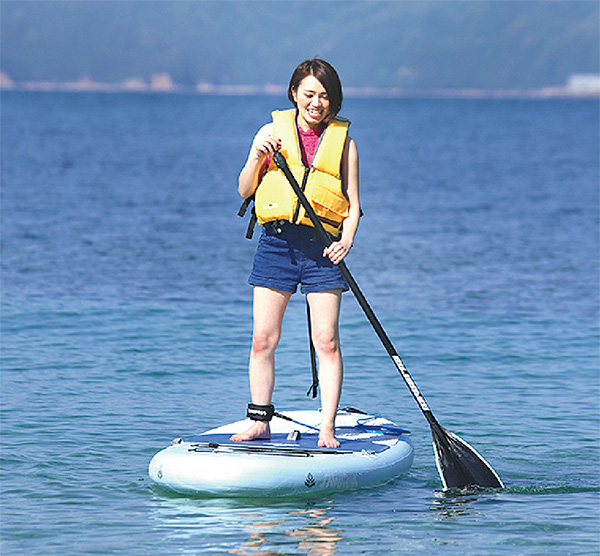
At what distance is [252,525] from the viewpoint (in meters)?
5.65

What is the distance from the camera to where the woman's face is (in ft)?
19.4

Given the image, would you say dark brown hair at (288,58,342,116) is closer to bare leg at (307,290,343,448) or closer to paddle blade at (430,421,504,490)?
bare leg at (307,290,343,448)

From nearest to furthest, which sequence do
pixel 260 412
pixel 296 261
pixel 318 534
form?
1. pixel 318 534
2. pixel 296 261
3. pixel 260 412

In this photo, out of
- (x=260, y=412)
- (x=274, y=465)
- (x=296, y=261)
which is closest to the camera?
(x=274, y=465)

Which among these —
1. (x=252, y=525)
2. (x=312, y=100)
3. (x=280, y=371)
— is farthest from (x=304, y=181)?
(x=280, y=371)

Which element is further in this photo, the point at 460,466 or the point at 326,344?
the point at 460,466

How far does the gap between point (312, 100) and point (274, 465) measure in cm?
197

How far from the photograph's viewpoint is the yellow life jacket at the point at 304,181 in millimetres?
5938

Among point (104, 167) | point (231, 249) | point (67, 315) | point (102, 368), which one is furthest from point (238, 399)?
point (104, 167)

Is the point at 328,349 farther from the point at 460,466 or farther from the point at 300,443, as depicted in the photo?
the point at 460,466

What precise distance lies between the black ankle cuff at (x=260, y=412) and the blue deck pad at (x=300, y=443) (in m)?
0.13

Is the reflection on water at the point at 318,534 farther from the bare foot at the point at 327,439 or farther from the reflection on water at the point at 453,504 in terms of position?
the reflection on water at the point at 453,504

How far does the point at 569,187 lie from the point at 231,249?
1730 centimetres

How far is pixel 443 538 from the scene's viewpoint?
5.60m
